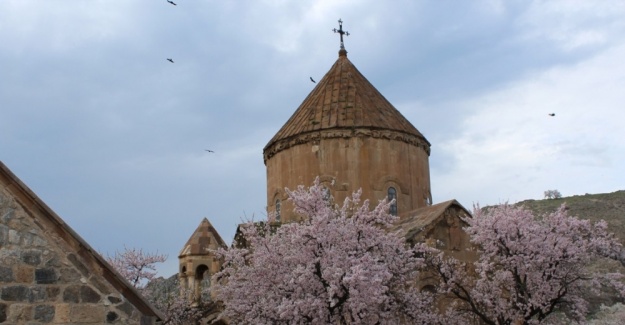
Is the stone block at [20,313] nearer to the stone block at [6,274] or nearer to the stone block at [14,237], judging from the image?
the stone block at [6,274]

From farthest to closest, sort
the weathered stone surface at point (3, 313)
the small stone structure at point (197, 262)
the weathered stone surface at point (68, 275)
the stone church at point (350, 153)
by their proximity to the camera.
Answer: the small stone structure at point (197, 262), the stone church at point (350, 153), the weathered stone surface at point (68, 275), the weathered stone surface at point (3, 313)

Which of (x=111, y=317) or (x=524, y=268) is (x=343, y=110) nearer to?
(x=524, y=268)

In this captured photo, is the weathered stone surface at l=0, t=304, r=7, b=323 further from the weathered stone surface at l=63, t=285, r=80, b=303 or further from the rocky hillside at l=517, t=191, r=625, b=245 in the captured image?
the rocky hillside at l=517, t=191, r=625, b=245

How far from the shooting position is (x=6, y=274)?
782 cm

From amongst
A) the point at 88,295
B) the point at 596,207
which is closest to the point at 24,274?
the point at 88,295

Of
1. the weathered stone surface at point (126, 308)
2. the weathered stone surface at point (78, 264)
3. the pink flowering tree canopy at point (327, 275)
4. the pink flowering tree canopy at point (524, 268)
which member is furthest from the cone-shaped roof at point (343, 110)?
the weathered stone surface at point (78, 264)

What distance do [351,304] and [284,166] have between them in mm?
10687

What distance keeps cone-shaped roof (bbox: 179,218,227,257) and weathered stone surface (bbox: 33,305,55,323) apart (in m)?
17.2

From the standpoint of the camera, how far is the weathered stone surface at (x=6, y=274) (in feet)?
25.6

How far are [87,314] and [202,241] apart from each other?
1799cm

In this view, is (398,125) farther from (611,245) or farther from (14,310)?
(14,310)

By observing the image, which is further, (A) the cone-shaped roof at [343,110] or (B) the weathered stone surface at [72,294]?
(A) the cone-shaped roof at [343,110]

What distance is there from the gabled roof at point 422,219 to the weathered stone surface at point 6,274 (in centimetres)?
1057

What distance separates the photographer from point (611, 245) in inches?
663
